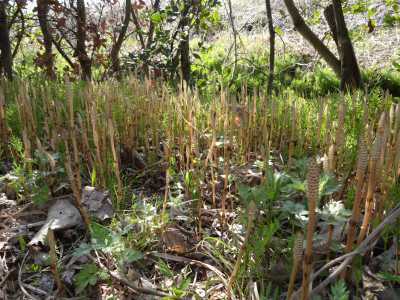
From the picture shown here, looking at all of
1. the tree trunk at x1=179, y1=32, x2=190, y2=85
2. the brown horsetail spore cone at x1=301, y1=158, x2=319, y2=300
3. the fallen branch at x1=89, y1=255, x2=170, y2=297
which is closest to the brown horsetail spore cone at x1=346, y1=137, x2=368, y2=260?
the brown horsetail spore cone at x1=301, y1=158, x2=319, y2=300

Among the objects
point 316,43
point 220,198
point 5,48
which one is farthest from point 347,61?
point 5,48

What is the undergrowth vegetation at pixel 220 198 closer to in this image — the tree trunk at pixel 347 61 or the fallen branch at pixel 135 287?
the fallen branch at pixel 135 287

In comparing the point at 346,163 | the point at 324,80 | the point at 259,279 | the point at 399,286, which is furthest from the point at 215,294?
the point at 324,80

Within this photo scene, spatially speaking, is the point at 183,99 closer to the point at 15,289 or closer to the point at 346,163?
the point at 346,163

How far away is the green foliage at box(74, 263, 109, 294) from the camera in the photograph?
1.05 meters

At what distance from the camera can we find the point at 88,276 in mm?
1079

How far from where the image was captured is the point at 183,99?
2023 millimetres

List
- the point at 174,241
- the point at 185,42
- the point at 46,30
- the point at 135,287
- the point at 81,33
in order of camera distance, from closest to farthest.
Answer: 1. the point at 135,287
2. the point at 174,241
3. the point at 185,42
4. the point at 46,30
5. the point at 81,33

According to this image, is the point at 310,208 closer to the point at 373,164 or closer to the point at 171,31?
the point at 373,164

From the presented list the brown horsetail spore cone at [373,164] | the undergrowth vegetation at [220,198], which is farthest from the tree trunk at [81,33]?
the brown horsetail spore cone at [373,164]

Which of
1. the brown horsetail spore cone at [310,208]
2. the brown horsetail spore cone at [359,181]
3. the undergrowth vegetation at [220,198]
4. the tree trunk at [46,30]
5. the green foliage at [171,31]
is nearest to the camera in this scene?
the brown horsetail spore cone at [310,208]

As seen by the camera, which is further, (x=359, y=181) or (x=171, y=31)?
(x=171, y=31)

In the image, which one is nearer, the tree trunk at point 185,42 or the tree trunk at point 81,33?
the tree trunk at point 185,42

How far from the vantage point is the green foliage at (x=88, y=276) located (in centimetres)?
105
